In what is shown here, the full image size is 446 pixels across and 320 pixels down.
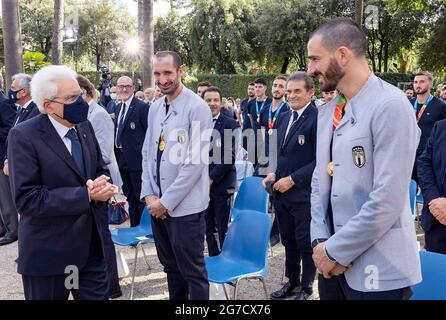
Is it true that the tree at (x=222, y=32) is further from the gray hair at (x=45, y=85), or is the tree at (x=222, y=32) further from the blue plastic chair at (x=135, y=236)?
the gray hair at (x=45, y=85)

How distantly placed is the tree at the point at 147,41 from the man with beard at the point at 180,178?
908cm

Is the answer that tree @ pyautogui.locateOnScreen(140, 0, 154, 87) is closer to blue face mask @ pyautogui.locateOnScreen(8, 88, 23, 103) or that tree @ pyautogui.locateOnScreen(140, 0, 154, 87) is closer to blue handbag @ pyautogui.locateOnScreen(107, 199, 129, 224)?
blue face mask @ pyautogui.locateOnScreen(8, 88, 23, 103)

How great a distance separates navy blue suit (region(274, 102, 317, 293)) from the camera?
164 inches

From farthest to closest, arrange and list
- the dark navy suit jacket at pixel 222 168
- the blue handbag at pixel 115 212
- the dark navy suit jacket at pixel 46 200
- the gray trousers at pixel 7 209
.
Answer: the gray trousers at pixel 7 209, the blue handbag at pixel 115 212, the dark navy suit jacket at pixel 222 168, the dark navy suit jacket at pixel 46 200

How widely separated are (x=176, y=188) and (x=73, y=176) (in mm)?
856

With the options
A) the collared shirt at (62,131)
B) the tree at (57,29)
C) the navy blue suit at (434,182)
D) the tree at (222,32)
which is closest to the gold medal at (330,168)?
the collared shirt at (62,131)

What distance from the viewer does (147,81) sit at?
42.4 feet

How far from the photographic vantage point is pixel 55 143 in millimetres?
2645

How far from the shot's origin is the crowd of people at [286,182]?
6.70 feet

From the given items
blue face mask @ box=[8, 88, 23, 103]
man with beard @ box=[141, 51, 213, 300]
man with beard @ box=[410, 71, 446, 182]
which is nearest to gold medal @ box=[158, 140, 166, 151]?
man with beard @ box=[141, 51, 213, 300]

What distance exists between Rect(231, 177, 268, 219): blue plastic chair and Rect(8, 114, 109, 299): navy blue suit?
8.59 feet

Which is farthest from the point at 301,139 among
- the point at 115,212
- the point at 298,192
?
the point at 115,212
